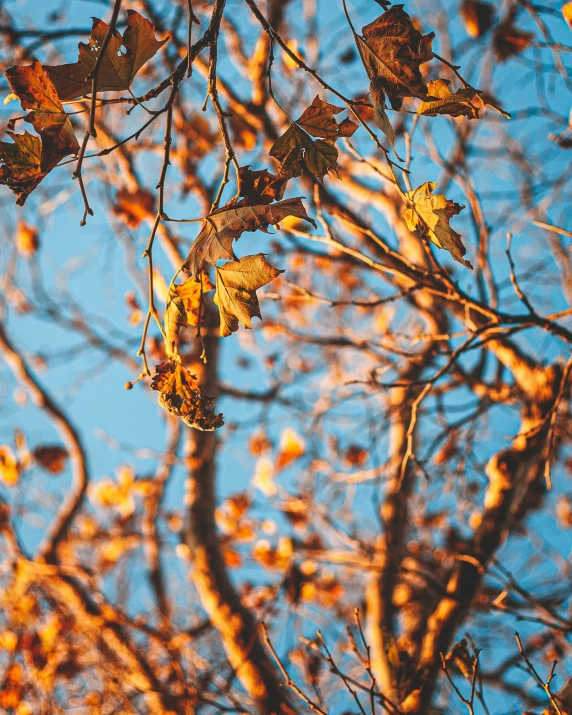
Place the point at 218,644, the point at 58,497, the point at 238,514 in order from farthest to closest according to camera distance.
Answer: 1. the point at 58,497
2. the point at 218,644
3. the point at 238,514

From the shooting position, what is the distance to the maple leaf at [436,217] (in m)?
0.87

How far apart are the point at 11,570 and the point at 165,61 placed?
10.2 feet

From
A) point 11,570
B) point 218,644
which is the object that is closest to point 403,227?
point 11,570

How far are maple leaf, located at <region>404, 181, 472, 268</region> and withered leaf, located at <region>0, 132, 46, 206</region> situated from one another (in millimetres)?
613

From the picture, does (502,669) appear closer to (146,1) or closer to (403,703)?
(403,703)

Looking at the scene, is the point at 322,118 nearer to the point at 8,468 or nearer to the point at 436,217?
the point at 436,217

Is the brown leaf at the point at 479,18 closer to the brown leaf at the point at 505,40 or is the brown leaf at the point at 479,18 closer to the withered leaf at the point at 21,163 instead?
the brown leaf at the point at 505,40

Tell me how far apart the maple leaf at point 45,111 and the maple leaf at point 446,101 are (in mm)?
555

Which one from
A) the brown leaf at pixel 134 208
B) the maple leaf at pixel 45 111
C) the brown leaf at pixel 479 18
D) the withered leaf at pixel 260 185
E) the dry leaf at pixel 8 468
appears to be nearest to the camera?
the maple leaf at pixel 45 111

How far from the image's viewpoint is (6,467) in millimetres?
3502

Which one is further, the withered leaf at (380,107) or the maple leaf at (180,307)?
the maple leaf at (180,307)

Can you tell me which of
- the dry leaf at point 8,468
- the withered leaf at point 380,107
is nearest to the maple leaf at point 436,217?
the withered leaf at point 380,107

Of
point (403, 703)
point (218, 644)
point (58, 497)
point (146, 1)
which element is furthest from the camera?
point (58, 497)

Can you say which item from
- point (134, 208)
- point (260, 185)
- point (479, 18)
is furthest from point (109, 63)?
point (479, 18)
